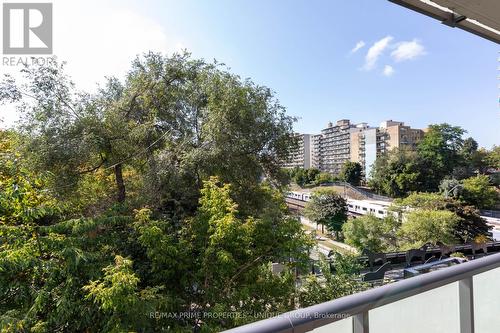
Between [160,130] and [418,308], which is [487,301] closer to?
[418,308]

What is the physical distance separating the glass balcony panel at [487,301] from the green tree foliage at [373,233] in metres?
13.0

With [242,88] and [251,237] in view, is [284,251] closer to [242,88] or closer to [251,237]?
[251,237]

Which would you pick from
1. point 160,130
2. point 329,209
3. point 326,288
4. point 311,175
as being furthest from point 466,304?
point 311,175

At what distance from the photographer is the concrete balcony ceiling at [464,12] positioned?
1528 millimetres

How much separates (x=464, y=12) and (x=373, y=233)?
1337 centimetres

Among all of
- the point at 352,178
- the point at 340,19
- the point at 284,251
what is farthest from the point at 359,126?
the point at 284,251

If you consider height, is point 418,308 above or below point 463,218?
above

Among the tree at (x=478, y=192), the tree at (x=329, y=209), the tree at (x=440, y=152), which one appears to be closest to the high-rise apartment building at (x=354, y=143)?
the tree at (x=440, y=152)

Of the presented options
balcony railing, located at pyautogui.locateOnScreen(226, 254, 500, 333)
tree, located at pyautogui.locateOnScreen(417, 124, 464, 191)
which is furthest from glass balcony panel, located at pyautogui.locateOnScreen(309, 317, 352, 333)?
tree, located at pyautogui.locateOnScreen(417, 124, 464, 191)

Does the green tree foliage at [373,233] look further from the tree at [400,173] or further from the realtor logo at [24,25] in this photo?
the tree at [400,173]

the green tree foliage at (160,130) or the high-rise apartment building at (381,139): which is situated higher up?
the high-rise apartment building at (381,139)

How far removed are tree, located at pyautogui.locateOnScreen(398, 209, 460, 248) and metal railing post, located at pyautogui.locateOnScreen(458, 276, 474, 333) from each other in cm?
1261

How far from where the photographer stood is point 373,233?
13.5 meters

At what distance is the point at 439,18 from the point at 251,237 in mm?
3355
